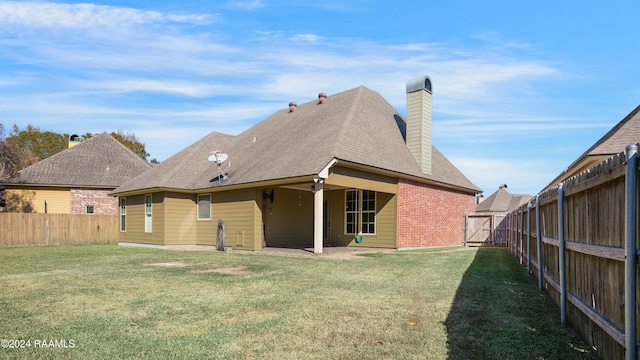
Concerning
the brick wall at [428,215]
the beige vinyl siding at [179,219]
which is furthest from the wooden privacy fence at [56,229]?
the brick wall at [428,215]

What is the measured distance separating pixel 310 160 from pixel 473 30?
6687 millimetres

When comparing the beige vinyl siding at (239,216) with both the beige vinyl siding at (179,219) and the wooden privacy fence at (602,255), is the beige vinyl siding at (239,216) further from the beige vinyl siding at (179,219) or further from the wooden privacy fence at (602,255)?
the wooden privacy fence at (602,255)

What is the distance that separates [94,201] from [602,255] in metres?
31.1

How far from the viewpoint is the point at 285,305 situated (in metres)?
6.39

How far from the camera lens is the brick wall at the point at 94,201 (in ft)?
94.5

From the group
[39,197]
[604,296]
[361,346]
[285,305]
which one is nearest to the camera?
[604,296]

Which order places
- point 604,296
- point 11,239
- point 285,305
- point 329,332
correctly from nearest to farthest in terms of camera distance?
point 604,296
point 329,332
point 285,305
point 11,239

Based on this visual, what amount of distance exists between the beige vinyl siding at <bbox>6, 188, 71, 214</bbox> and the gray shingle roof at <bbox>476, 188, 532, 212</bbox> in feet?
139

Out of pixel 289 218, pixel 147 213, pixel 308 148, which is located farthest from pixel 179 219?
pixel 308 148

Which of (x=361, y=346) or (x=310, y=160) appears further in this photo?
(x=310, y=160)

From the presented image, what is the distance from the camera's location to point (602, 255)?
3836mm

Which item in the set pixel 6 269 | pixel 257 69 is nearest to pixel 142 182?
pixel 257 69

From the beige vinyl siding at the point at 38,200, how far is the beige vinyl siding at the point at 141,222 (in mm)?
8344

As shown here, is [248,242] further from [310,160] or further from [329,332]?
[329,332]
